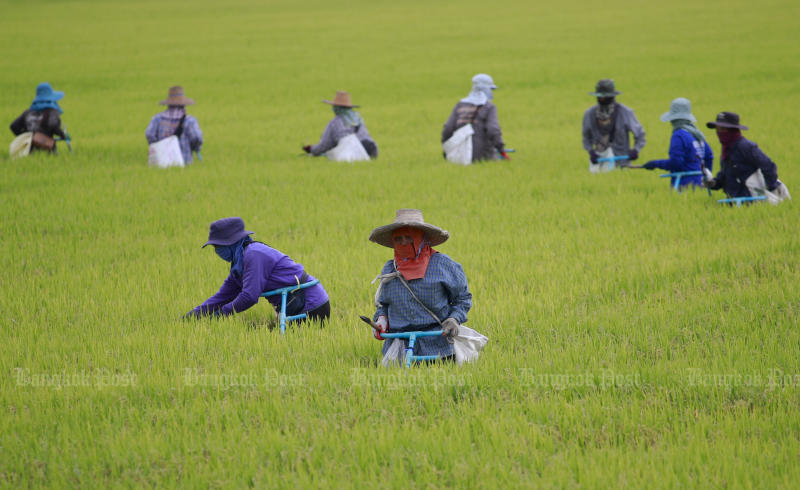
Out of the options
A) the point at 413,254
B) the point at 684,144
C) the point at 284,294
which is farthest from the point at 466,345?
the point at 684,144

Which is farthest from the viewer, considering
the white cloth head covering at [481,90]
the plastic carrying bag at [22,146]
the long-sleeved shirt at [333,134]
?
the plastic carrying bag at [22,146]

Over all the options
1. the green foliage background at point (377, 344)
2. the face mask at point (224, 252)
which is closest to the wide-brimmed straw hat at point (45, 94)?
the green foliage background at point (377, 344)

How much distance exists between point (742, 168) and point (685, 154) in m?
1.09

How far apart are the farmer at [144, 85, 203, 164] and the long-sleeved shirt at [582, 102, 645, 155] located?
5660mm

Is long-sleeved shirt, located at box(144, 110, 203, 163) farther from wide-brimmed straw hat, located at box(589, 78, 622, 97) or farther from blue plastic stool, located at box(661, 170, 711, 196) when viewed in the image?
blue plastic stool, located at box(661, 170, 711, 196)

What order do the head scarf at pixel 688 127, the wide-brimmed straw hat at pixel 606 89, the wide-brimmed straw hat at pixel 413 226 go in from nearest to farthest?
the wide-brimmed straw hat at pixel 413 226 → the head scarf at pixel 688 127 → the wide-brimmed straw hat at pixel 606 89

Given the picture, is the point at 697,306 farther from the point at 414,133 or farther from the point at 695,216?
the point at 414,133

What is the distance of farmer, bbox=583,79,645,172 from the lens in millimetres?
10898

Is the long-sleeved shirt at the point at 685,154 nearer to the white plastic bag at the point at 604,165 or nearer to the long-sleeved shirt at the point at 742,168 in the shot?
the long-sleeved shirt at the point at 742,168

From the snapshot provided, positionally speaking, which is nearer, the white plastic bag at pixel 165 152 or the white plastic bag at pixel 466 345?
the white plastic bag at pixel 466 345

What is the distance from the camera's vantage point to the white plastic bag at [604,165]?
444 inches

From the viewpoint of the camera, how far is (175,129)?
12.6 meters

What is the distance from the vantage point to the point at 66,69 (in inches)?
1098

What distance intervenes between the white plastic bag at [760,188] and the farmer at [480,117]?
4170 mm
